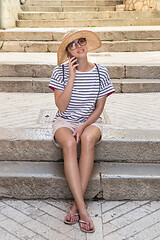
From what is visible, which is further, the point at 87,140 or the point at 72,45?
the point at 72,45

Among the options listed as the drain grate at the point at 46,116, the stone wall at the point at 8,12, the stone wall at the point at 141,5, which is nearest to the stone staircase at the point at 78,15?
the stone wall at the point at 8,12

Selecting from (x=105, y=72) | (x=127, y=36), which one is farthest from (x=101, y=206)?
(x=127, y=36)

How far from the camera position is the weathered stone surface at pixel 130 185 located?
3.11 m

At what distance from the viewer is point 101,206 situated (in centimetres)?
304

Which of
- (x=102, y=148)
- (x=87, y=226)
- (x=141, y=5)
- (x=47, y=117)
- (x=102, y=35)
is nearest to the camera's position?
(x=87, y=226)

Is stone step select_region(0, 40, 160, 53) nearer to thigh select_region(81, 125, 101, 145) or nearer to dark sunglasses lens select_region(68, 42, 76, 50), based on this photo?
dark sunglasses lens select_region(68, 42, 76, 50)

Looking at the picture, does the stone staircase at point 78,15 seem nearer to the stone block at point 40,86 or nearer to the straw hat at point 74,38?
the stone block at point 40,86

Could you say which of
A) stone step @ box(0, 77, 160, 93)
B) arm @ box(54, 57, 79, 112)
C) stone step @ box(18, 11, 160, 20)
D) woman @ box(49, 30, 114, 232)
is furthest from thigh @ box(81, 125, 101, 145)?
stone step @ box(18, 11, 160, 20)

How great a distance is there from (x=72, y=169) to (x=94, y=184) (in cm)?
41

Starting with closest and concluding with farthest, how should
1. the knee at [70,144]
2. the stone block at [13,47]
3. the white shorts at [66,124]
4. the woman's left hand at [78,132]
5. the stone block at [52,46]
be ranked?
the knee at [70,144] → the woman's left hand at [78,132] → the white shorts at [66,124] → the stone block at [52,46] → the stone block at [13,47]

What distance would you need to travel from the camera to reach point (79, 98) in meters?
3.12

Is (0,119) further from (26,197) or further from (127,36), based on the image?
(127,36)

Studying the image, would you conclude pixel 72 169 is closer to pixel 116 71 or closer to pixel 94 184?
pixel 94 184

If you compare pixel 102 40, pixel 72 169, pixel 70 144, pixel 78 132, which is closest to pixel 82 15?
pixel 102 40
